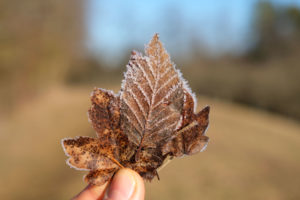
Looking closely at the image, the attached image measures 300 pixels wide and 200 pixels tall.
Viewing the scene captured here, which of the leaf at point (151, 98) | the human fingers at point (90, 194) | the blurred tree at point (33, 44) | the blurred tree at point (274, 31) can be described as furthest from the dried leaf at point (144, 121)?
the blurred tree at point (274, 31)

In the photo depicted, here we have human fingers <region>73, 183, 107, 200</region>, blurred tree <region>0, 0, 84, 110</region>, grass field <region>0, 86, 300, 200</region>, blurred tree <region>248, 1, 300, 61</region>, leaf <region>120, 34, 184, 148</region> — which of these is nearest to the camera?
leaf <region>120, 34, 184, 148</region>

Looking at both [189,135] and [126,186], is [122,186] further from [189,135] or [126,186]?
[189,135]

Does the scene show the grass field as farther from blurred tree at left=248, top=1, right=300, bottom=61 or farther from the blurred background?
blurred tree at left=248, top=1, right=300, bottom=61

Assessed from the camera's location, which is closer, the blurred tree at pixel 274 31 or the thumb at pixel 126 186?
the thumb at pixel 126 186

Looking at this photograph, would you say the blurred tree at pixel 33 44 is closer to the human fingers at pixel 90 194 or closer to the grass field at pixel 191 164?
the grass field at pixel 191 164

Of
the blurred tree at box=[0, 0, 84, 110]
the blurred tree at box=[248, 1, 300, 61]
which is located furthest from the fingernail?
the blurred tree at box=[248, 1, 300, 61]

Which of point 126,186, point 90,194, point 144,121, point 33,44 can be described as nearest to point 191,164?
point 90,194
